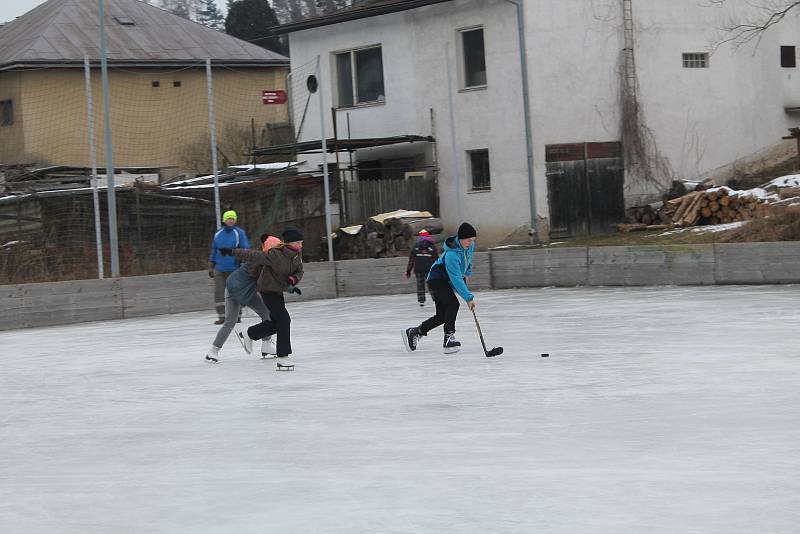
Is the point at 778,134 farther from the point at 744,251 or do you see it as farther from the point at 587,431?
the point at 587,431

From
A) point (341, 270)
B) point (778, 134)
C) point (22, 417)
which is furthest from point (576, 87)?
point (22, 417)

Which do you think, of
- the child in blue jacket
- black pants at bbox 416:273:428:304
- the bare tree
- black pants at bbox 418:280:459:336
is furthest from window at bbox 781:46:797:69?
black pants at bbox 418:280:459:336

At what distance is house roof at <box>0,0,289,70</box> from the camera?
42.6 metres

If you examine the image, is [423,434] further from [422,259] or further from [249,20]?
[249,20]

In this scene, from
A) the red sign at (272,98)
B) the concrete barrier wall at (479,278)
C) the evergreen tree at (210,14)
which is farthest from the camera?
the evergreen tree at (210,14)

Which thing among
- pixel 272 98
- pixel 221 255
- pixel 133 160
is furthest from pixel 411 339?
pixel 133 160

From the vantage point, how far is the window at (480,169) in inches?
1282

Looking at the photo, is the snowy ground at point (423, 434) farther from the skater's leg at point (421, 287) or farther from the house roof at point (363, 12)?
the house roof at point (363, 12)

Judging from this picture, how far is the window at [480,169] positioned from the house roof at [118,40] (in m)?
15.7

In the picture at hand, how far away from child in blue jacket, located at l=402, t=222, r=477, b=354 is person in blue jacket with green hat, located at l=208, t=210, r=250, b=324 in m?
3.50

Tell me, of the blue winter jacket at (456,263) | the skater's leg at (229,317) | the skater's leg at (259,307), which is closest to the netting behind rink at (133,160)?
the skater's leg at (229,317)

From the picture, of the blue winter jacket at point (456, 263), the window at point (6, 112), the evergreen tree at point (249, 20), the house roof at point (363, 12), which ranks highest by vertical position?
the evergreen tree at point (249, 20)

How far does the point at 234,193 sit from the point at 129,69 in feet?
55.0

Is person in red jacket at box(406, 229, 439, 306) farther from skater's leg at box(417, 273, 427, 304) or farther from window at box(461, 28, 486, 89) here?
window at box(461, 28, 486, 89)
